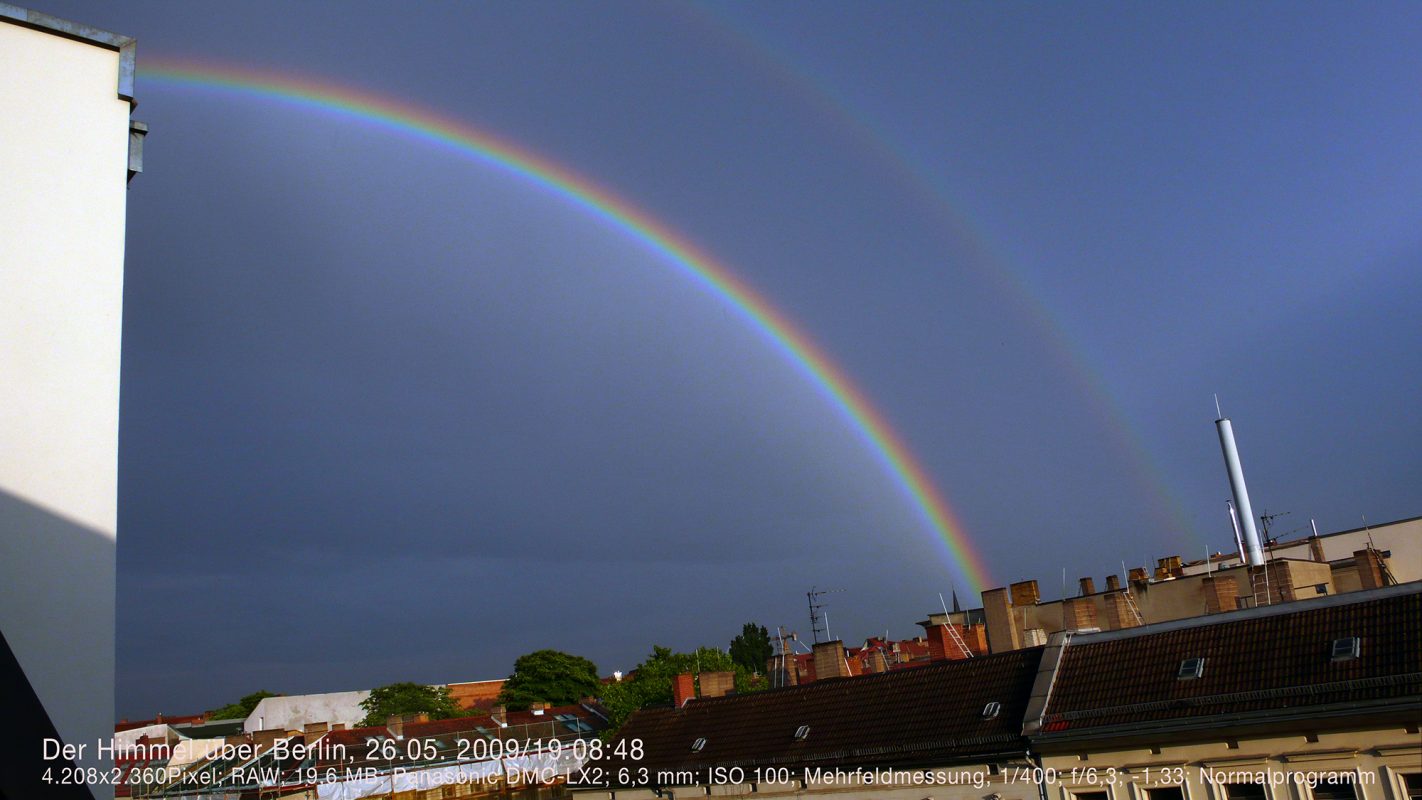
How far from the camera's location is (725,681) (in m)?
41.2

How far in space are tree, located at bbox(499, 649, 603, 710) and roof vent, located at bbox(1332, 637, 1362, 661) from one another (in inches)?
2902

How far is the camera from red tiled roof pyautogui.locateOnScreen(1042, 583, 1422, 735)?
840 inches

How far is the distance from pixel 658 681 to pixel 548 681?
1051 inches

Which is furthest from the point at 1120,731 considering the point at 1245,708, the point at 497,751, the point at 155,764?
the point at 155,764

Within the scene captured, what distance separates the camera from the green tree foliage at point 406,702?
90438mm

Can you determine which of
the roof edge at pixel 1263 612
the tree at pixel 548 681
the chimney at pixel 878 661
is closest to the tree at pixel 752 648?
the tree at pixel 548 681

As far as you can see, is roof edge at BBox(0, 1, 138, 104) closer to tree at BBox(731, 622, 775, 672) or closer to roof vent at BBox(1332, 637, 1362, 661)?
roof vent at BBox(1332, 637, 1362, 661)

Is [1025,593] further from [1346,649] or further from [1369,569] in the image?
[1346,649]

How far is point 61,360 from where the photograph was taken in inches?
361

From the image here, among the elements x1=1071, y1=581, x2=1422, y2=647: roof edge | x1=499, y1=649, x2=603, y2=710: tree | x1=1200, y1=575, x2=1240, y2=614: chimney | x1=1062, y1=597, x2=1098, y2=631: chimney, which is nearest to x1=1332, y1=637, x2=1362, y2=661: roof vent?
x1=1071, y1=581, x2=1422, y2=647: roof edge

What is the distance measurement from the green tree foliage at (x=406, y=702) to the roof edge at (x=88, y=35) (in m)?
85.4

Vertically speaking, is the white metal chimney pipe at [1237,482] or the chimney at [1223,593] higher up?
the white metal chimney pipe at [1237,482]

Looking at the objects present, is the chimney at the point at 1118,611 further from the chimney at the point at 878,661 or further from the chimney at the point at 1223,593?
the chimney at the point at 878,661

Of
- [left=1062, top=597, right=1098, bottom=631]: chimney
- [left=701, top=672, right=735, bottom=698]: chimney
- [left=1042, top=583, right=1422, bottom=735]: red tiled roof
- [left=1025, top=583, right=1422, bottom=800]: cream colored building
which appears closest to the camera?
[left=1025, top=583, right=1422, bottom=800]: cream colored building
